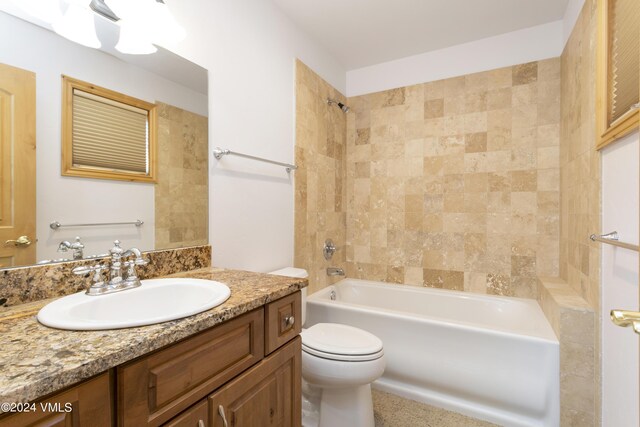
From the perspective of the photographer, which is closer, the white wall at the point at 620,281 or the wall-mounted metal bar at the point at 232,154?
the white wall at the point at 620,281

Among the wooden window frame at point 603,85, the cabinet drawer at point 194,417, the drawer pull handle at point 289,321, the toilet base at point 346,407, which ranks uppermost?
the wooden window frame at point 603,85

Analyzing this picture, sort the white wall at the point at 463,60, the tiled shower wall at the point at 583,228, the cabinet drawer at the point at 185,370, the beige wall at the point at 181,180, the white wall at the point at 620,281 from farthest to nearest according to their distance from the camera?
the white wall at the point at 463,60 < the tiled shower wall at the point at 583,228 < the beige wall at the point at 181,180 < the white wall at the point at 620,281 < the cabinet drawer at the point at 185,370

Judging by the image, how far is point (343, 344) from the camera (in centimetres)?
152

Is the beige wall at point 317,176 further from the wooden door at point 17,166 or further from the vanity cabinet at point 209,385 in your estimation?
the wooden door at point 17,166

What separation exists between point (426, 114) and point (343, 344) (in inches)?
79.2

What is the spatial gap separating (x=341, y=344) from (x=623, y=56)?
1.68 m

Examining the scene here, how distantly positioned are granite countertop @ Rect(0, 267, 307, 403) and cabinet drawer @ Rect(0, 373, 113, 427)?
0.09 ft

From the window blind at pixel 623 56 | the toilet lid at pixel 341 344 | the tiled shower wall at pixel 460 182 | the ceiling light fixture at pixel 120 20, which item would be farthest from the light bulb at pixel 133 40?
the tiled shower wall at pixel 460 182

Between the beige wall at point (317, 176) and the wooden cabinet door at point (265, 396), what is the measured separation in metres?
1.09

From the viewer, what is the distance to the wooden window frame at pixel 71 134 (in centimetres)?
96


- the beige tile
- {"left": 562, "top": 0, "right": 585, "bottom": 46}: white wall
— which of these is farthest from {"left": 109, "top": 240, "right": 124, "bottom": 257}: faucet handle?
{"left": 562, "top": 0, "right": 585, "bottom": 46}: white wall

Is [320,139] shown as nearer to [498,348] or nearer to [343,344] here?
[343,344]

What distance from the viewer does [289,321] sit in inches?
42.3

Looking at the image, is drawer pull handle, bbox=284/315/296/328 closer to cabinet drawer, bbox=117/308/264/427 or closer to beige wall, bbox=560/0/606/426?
cabinet drawer, bbox=117/308/264/427
